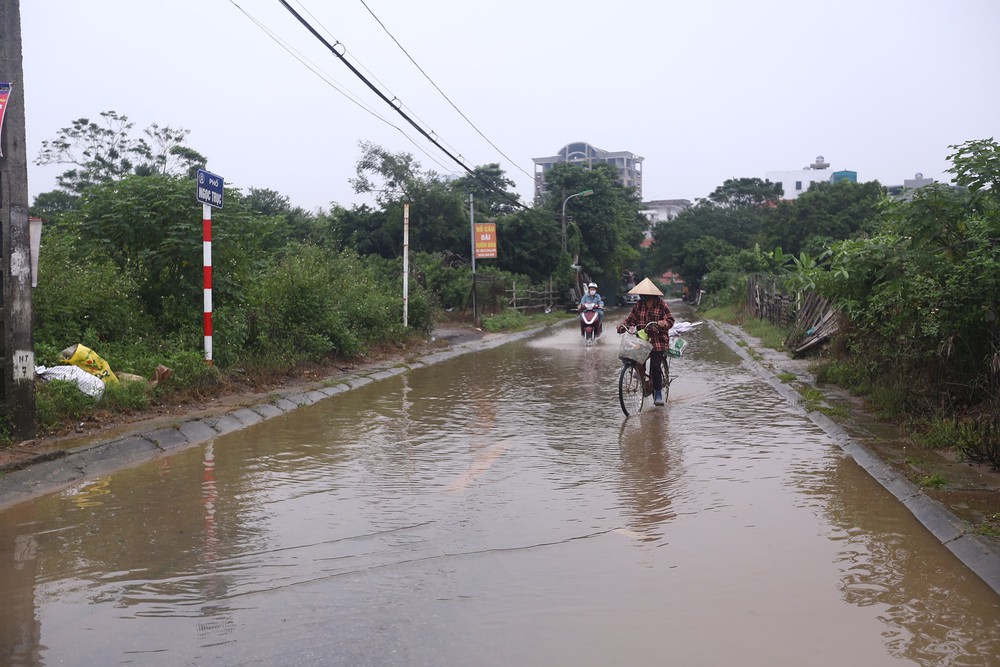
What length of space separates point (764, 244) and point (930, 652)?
5395 centimetres

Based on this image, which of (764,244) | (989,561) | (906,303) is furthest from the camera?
(764,244)

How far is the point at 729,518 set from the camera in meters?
6.31

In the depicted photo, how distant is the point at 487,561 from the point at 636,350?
21.8 ft

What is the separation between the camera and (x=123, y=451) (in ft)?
27.9

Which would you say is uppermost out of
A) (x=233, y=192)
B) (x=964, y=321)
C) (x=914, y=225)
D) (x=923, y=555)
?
(x=233, y=192)

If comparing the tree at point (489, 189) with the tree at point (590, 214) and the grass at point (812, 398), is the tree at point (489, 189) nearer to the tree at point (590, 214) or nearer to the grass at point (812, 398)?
the tree at point (590, 214)

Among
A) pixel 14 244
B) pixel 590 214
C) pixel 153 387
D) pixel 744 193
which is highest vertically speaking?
pixel 744 193

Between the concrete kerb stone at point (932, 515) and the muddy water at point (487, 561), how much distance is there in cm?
10

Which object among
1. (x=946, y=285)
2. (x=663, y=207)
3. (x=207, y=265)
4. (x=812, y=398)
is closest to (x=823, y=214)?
(x=812, y=398)

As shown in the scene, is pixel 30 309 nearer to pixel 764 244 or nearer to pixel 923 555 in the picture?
pixel 923 555

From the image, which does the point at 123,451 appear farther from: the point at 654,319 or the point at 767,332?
the point at 767,332

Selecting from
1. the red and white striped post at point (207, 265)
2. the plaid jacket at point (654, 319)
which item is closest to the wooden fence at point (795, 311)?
the plaid jacket at point (654, 319)

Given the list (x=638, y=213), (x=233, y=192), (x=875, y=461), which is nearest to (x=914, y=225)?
(x=875, y=461)

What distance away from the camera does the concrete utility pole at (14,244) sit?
8008 mm
